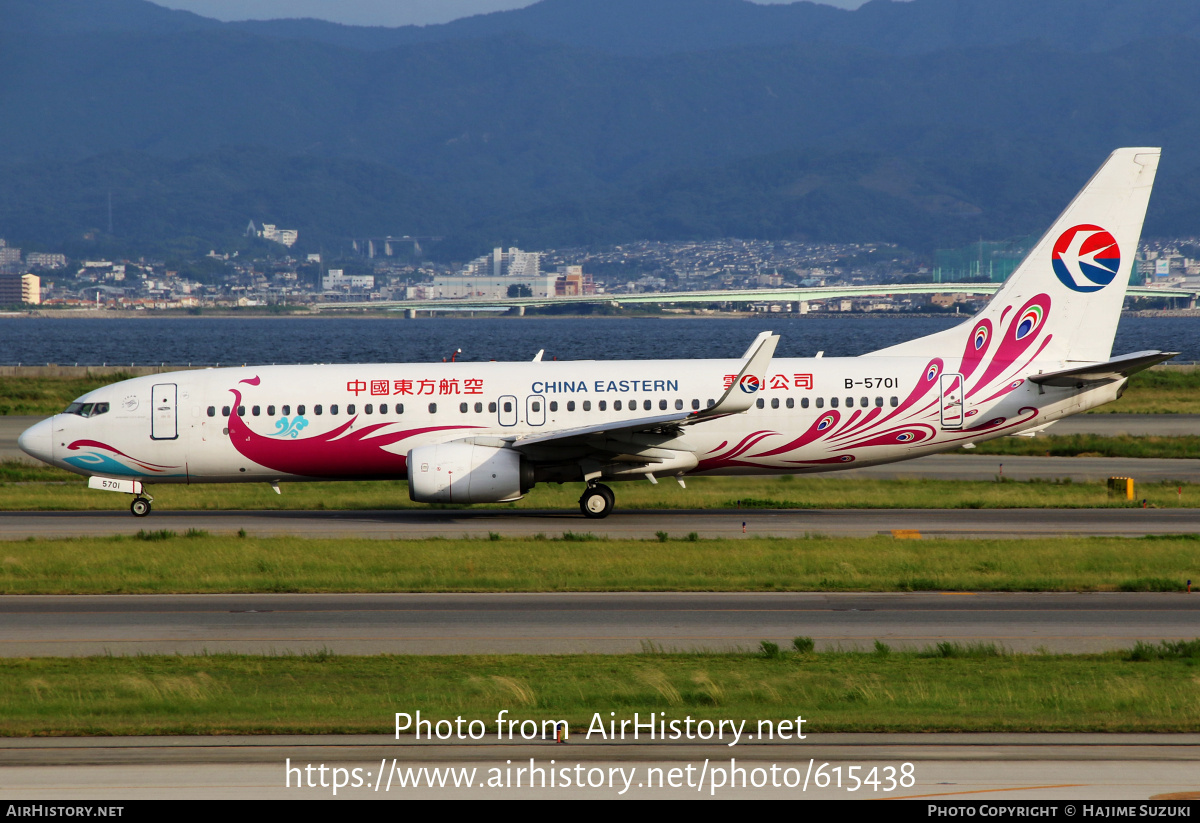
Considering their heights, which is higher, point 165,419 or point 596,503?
point 165,419

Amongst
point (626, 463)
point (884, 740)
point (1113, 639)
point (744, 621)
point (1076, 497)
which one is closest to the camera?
point (884, 740)

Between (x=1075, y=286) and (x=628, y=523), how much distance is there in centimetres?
1392

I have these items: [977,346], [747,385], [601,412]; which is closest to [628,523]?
[601,412]

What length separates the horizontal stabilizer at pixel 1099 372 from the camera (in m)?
30.0

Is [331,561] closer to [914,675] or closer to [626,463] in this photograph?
[626,463]

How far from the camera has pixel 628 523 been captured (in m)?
30.8

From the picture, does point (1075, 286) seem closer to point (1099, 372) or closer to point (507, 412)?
point (1099, 372)

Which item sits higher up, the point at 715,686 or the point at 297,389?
the point at 297,389

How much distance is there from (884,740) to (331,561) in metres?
14.7

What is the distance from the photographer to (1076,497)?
112 ft

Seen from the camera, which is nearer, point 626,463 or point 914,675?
point 914,675

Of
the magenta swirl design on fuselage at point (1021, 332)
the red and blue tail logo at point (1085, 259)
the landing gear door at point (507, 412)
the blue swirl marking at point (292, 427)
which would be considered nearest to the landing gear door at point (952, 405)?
the magenta swirl design on fuselage at point (1021, 332)
